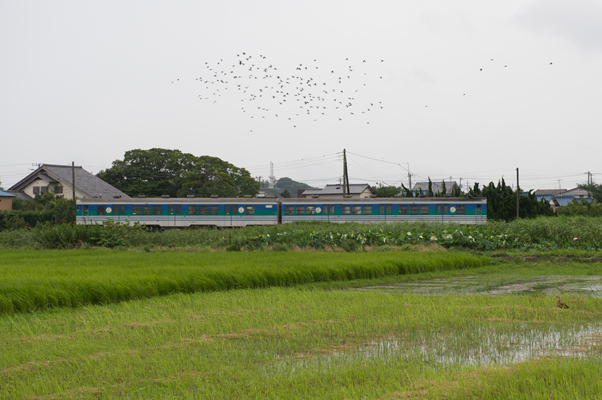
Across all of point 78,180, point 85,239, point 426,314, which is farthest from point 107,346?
point 78,180

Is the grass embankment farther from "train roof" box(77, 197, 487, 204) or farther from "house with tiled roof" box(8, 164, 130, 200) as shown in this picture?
"house with tiled roof" box(8, 164, 130, 200)

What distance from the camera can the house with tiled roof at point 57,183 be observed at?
1929 inches

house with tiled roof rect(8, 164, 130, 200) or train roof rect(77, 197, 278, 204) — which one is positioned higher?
house with tiled roof rect(8, 164, 130, 200)

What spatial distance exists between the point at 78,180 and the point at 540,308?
47.4 m

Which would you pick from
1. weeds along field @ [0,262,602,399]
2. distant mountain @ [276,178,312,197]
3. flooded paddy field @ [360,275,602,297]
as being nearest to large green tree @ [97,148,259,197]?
flooded paddy field @ [360,275,602,297]

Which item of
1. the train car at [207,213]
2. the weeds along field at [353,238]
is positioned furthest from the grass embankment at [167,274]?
the train car at [207,213]

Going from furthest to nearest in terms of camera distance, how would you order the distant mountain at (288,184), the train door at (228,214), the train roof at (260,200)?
the distant mountain at (288,184), the train door at (228,214), the train roof at (260,200)

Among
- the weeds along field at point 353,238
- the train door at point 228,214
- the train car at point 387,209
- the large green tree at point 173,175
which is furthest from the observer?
the large green tree at point 173,175

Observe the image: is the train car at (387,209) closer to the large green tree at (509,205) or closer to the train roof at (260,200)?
the train roof at (260,200)

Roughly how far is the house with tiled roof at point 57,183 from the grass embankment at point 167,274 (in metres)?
34.4

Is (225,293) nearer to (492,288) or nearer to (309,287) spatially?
(309,287)

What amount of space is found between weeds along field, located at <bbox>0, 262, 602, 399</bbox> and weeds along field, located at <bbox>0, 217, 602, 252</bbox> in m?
10.7

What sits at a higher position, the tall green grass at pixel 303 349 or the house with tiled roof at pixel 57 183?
the house with tiled roof at pixel 57 183

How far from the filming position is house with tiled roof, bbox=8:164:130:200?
49000 millimetres
